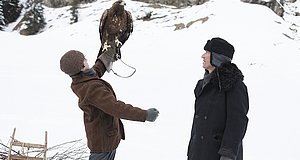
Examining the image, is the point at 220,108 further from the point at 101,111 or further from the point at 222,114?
the point at 101,111

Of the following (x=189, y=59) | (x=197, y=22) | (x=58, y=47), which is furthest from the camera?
(x=197, y=22)

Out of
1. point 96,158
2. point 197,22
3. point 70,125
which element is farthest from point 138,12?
point 96,158

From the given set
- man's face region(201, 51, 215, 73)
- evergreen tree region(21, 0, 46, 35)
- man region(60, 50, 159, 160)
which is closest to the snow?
man region(60, 50, 159, 160)

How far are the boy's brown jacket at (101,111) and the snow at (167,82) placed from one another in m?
2.03

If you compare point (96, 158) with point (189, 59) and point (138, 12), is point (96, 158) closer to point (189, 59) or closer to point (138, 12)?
point (189, 59)

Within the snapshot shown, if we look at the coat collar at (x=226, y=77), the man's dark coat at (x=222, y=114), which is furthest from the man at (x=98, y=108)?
the coat collar at (x=226, y=77)

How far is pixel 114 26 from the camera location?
2.99 m

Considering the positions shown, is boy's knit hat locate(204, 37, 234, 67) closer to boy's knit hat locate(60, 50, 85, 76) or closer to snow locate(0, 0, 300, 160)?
boy's knit hat locate(60, 50, 85, 76)

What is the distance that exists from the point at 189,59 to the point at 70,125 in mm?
5996

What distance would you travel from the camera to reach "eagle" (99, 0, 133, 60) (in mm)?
2992

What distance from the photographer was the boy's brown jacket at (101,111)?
105 inches

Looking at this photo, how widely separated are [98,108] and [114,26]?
66 centimetres

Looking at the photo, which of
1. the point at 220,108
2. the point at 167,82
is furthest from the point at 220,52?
the point at 167,82

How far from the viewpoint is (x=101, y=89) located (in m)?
2.71
